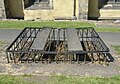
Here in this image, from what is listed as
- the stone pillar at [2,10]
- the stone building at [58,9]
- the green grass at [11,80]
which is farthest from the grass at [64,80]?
the stone pillar at [2,10]

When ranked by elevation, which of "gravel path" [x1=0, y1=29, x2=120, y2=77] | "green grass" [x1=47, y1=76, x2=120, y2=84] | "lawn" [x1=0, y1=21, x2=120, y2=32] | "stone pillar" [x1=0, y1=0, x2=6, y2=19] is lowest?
"green grass" [x1=47, y1=76, x2=120, y2=84]

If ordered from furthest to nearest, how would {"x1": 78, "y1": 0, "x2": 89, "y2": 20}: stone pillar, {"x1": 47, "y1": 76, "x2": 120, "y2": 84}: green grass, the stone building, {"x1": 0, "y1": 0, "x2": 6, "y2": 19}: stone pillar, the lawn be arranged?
the stone building → {"x1": 0, "y1": 0, "x2": 6, "y2": 19}: stone pillar → {"x1": 78, "y1": 0, "x2": 89, "y2": 20}: stone pillar → the lawn → {"x1": 47, "y1": 76, "x2": 120, "y2": 84}: green grass

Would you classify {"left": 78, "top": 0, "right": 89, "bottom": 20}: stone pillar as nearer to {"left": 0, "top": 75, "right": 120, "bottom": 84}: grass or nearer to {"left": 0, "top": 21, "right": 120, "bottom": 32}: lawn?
{"left": 0, "top": 21, "right": 120, "bottom": 32}: lawn

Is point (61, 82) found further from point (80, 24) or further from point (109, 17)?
point (109, 17)

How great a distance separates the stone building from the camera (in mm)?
14432

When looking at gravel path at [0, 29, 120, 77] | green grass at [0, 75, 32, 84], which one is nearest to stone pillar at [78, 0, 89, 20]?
gravel path at [0, 29, 120, 77]

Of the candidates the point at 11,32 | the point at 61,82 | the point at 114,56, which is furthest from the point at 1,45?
the point at 114,56

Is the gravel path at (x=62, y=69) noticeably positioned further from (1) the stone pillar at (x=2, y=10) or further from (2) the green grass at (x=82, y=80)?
(1) the stone pillar at (x=2, y=10)

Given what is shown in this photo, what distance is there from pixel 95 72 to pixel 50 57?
185 cm

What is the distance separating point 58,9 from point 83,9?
190 centimetres

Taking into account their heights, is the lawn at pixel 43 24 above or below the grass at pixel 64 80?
above

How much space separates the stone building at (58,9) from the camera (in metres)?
14.4

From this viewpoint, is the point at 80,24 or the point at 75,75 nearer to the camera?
the point at 75,75

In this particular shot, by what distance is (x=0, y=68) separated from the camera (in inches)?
271
